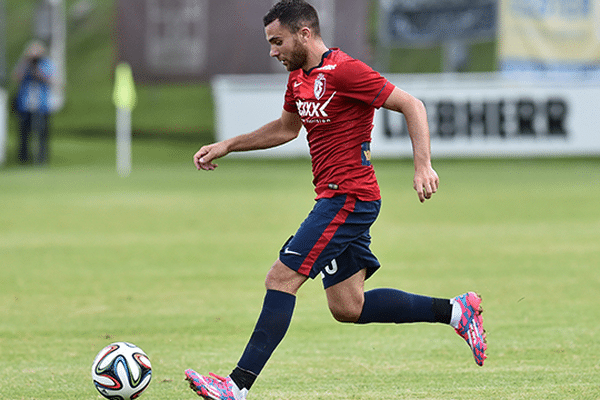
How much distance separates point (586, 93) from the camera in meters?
23.5

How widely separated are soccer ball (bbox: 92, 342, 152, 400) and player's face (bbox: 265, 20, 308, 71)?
1664 mm

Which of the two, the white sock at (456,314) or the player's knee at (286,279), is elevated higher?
the player's knee at (286,279)

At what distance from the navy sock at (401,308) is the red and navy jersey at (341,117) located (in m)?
0.69

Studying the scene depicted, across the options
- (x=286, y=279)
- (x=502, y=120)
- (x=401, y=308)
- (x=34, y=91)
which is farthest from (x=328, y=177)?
(x=502, y=120)

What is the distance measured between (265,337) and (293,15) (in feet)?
5.20

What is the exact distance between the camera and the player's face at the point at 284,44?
4836 millimetres

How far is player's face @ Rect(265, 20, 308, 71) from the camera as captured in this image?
4.84 metres

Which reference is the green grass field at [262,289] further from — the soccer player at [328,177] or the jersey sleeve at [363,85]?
the jersey sleeve at [363,85]

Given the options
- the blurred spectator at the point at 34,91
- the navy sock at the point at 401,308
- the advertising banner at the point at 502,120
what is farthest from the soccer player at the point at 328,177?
the blurred spectator at the point at 34,91

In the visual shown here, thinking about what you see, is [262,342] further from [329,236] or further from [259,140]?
[259,140]

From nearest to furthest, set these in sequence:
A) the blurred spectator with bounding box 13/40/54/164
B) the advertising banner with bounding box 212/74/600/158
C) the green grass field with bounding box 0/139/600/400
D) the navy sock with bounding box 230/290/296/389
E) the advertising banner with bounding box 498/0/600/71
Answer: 1. the navy sock with bounding box 230/290/296/389
2. the green grass field with bounding box 0/139/600/400
3. the blurred spectator with bounding box 13/40/54/164
4. the advertising banner with bounding box 212/74/600/158
5. the advertising banner with bounding box 498/0/600/71

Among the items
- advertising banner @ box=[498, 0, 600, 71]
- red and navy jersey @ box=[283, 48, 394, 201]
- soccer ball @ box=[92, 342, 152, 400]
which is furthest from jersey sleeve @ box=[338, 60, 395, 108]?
advertising banner @ box=[498, 0, 600, 71]

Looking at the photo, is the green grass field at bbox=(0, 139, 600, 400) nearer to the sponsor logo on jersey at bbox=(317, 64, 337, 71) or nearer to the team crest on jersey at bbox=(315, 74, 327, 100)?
the team crest on jersey at bbox=(315, 74, 327, 100)

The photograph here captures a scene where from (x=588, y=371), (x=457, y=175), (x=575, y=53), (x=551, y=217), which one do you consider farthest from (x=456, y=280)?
(x=575, y=53)
